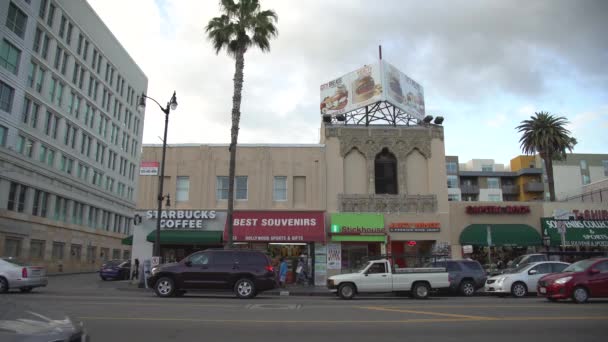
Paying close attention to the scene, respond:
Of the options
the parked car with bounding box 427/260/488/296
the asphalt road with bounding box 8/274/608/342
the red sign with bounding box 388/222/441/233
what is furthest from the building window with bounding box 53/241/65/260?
the parked car with bounding box 427/260/488/296

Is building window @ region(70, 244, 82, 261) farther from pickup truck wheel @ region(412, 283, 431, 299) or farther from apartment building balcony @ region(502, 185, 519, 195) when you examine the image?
apartment building balcony @ region(502, 185, 519, 195)

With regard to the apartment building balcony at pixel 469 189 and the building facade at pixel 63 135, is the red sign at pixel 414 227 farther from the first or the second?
the apartment building balcony at pixel 469 189

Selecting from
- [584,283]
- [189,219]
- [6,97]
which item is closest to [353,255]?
[189,219]

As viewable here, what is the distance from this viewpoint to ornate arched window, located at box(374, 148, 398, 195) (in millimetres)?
29312

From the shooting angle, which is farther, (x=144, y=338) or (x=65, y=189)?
(x=65, y=189)

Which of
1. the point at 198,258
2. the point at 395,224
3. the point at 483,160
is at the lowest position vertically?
the point at 198,258

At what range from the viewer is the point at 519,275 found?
19484mm

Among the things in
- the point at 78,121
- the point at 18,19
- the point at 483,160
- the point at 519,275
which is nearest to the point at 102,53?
the point at 78,121

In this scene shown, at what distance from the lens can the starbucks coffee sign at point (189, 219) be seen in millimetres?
27594

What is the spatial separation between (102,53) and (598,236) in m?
51.4

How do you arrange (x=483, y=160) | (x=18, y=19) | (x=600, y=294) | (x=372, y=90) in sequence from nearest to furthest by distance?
(x=600, y=294) → (x=372, y=90) → (x=18, y=19) → (x=483, y=160)

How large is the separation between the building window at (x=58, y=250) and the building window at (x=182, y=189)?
70.8 feet

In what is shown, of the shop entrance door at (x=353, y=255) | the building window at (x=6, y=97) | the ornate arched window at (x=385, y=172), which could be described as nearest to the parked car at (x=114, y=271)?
the shop entrance door at (x=353, y=255)

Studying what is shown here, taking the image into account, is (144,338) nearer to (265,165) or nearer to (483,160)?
(265,165)
